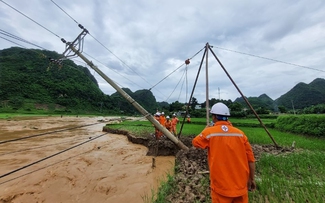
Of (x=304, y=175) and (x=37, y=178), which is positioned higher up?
(x=304, y=175)

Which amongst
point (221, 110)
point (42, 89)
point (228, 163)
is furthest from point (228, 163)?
point (42, 89)

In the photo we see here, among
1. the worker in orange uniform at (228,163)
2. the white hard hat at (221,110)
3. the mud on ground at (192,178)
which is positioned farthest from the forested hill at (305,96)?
the worker in orange uniform at (228,163)

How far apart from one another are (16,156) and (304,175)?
13.7 metres

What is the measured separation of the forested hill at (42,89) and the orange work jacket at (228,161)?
49.8 metres

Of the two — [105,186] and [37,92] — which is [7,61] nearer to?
[37,92]

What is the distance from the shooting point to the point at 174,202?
3.86 metres

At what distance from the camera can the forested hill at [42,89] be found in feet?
185

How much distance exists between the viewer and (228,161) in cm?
255

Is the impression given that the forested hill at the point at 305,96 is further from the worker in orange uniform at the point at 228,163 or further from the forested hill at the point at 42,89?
the worker in orange uniform at the point at 228,163

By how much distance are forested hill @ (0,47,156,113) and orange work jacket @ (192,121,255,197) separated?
1961 inches

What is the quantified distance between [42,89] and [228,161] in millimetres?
77819

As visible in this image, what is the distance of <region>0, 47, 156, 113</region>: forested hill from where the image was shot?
185 ft

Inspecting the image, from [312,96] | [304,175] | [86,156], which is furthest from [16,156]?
[312,96]

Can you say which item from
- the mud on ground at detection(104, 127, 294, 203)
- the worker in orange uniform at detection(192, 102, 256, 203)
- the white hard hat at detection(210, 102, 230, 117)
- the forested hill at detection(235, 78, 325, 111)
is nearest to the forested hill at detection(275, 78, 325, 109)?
the forested hill at detection(235, 78, 325, 111)
